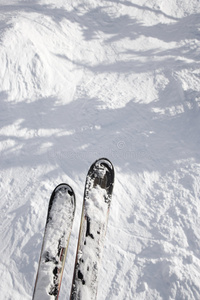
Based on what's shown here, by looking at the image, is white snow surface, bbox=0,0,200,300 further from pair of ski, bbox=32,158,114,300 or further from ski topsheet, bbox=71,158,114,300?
ski topsheet, bbox=71,158,114,300

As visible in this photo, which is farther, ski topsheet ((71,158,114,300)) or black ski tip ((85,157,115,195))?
black ski tip ((85,157,115,195))

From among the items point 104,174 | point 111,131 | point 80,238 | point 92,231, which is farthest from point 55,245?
point 111,131

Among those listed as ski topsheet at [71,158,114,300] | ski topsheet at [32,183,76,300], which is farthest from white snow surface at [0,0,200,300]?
ski topsheet at [71,158,114,300]

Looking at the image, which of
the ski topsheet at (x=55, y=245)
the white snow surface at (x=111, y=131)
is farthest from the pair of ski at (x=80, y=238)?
the white snow surface at (x=111, y=131)

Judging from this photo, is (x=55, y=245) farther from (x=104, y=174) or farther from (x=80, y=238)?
(x=104, y=174)

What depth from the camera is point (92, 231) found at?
206 inches

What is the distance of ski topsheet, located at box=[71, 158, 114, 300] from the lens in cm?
477

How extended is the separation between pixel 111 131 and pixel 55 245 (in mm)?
5815

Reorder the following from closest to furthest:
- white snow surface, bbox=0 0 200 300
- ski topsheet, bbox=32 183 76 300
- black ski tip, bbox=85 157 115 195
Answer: ski topsheet, bbox=32 183 76 300, black ski tip, bbox=85 157 115 195, white snow surface, bbox=0 0 200 300

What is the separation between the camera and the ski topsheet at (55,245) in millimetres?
4762

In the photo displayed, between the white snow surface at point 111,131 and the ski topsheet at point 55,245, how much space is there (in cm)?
196

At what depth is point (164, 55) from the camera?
12.6m

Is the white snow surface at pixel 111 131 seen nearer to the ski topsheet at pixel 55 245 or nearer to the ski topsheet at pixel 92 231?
the ski topsheet at pixel 55 245

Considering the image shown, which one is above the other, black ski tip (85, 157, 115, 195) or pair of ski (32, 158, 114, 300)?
black ski tip (85, 157, 115, 195)
